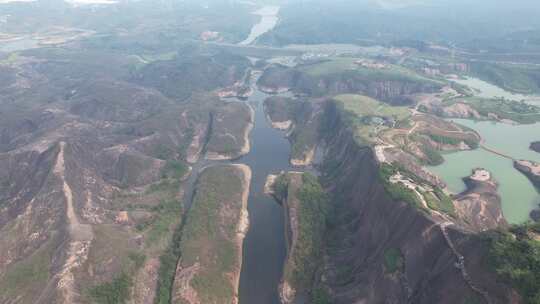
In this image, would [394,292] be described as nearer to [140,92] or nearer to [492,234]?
[492,234]

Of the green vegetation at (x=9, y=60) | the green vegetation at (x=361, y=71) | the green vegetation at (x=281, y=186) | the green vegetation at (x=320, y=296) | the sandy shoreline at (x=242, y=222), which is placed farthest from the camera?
the green vegetation at (x=9, y=60)

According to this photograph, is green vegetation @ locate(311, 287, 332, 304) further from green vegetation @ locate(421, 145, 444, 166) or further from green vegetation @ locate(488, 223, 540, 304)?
green vegetation @ locate(421, 145, 444, 166)

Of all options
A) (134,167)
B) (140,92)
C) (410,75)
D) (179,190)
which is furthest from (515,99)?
(140,92)

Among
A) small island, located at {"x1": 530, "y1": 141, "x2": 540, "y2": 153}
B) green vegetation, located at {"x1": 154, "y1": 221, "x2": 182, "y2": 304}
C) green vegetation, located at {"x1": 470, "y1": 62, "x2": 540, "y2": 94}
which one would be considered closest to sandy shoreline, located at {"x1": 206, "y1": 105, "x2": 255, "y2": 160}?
green vegetation, located at {"x1": 154, "y1": 221, "x2": 182, "y2": 304}

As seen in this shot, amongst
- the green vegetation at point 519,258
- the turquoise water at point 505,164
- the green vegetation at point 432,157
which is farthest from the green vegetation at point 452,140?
the green vegetation at point 519,258

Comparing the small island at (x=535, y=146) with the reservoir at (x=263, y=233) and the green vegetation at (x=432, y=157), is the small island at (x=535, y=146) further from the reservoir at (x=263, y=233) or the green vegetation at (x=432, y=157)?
the reservoir at (x=263, y=233)

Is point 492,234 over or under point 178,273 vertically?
over
